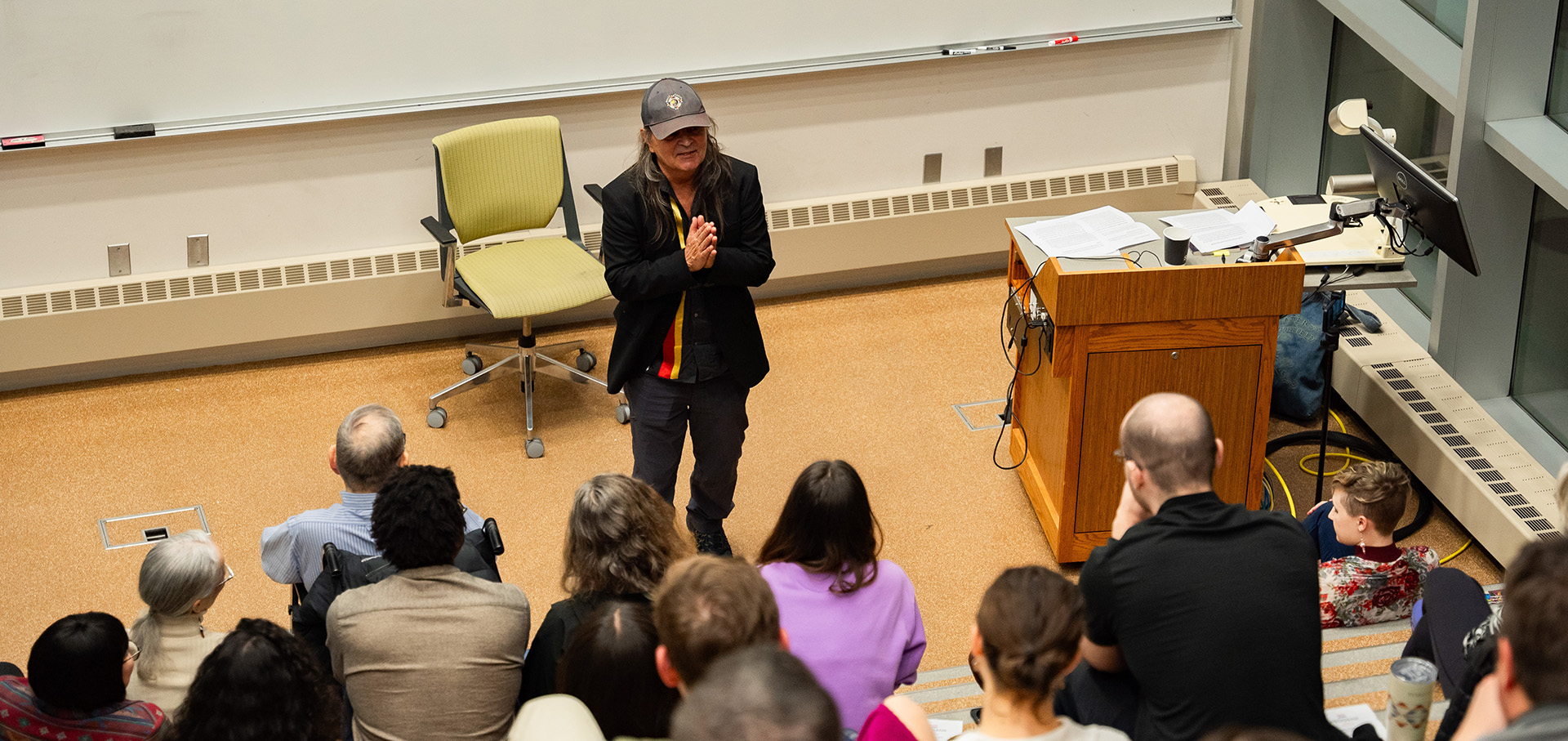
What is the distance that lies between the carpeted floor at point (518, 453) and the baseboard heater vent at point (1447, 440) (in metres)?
0.14

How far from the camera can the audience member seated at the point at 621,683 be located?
2146 millimetres

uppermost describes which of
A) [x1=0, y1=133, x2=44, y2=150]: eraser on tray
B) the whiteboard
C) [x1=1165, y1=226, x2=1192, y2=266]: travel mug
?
the whiteboard

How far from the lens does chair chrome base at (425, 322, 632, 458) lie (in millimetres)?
4910

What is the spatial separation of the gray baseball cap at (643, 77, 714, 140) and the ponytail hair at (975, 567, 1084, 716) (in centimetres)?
172

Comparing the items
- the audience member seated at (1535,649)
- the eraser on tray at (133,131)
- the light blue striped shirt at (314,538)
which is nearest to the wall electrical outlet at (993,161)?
the eraser on tray at (133,131)

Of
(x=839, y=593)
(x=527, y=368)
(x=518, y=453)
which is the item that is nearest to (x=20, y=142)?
(x=527, y=368)

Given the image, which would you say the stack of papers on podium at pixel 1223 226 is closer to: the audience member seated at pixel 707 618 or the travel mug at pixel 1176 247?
the travel mug at pixel 1176 247

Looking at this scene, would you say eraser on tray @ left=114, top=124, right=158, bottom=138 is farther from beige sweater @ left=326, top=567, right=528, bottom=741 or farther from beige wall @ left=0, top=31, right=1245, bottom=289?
beige sweater @ left=326, top=567, right=528, bottom=741

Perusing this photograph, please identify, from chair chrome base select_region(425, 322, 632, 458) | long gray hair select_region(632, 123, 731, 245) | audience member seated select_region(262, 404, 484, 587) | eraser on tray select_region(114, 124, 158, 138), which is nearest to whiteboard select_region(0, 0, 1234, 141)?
eraser on tray select_region(114, 124, 158, 138)

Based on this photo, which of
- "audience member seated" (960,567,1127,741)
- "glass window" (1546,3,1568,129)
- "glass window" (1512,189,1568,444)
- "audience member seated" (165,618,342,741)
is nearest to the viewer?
"audience member seated" (960,567,1127,741)

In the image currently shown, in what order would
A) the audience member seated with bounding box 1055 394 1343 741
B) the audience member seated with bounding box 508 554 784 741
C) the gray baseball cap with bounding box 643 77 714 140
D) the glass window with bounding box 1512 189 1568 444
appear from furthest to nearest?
the glass window with bounding box 1512 189 1568 444 → the gray baseball cap with bounding box 643 77 714 140 → the audience member seated with bounding box 1055 394 1343 741 → the audience member seated with bounding box 508 554 784 741

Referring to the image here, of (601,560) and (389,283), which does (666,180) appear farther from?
(389,283)

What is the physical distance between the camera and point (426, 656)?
2518mm

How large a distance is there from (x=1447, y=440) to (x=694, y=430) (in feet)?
7.90
